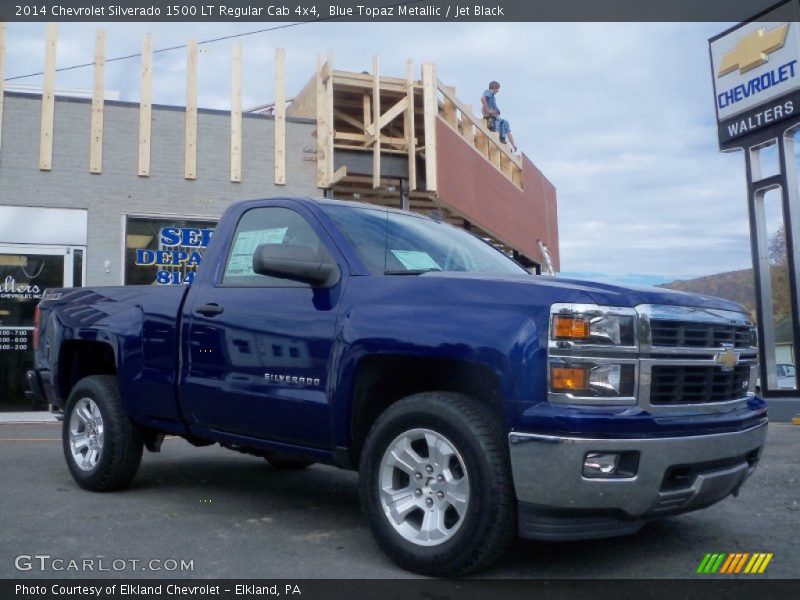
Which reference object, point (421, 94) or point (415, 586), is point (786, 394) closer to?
point (421, 94)

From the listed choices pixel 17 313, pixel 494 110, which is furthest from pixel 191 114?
pixel 494 110

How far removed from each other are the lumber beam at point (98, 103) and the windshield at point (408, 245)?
905 cm

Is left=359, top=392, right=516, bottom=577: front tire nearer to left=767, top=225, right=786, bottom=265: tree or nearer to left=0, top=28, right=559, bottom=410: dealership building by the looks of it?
left=0, top=28, right=559, bottom=410: dealership building

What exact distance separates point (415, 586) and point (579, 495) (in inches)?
33.8

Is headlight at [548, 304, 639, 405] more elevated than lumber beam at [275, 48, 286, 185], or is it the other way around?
lumber beam at [275, 48, 286, 185]

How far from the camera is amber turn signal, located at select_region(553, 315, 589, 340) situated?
12.0ft

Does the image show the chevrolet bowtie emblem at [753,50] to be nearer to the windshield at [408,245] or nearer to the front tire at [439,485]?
the windshield at [408,245]

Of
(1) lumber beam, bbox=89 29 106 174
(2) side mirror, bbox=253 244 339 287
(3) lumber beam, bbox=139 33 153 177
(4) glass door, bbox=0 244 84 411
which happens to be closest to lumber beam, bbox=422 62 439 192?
(3) lumber beam, bbox=139 33 153 177

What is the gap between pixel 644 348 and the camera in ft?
12.1

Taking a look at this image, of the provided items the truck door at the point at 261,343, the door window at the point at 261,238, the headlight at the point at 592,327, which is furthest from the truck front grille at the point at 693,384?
the door window at the point at 261,238

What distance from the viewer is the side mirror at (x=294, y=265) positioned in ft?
14.5

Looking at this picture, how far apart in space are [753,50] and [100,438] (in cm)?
1078

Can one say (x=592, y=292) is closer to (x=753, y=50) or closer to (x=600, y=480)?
(x=600, y=480)

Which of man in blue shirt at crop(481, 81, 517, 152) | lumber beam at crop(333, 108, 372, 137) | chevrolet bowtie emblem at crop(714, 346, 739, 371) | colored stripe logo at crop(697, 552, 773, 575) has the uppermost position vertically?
man in blue shirt at crop(481, 81, 517, 152)
